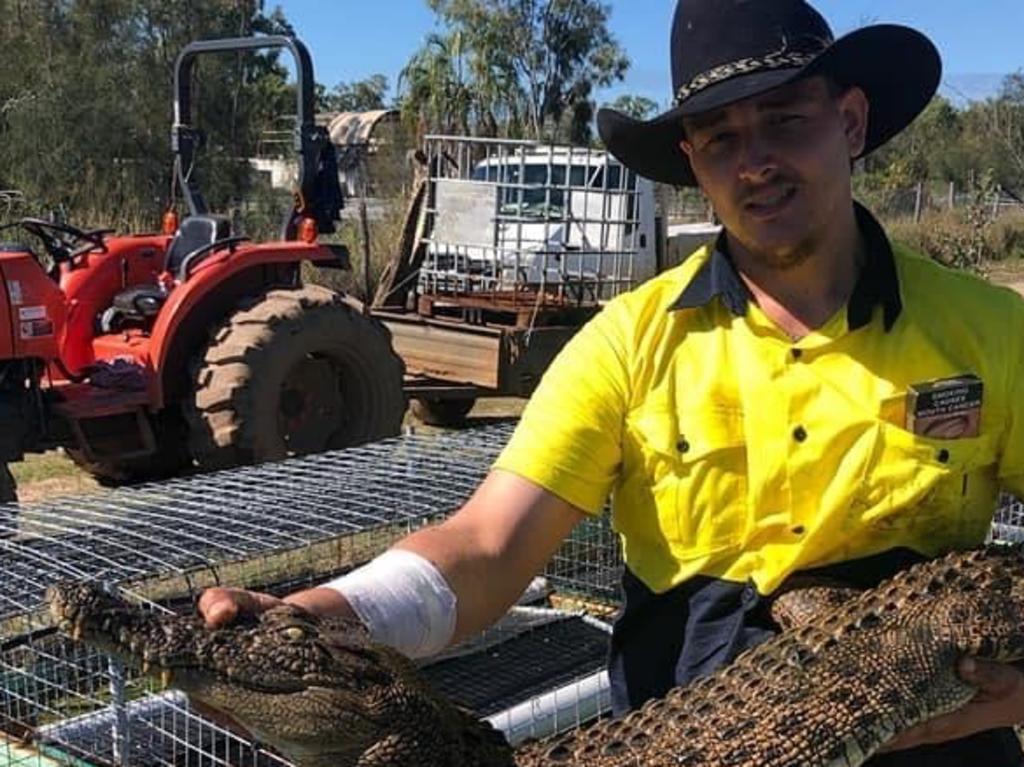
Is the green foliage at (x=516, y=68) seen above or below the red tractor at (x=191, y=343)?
above

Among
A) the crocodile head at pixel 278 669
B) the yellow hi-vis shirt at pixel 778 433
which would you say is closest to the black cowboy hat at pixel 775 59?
the yellow hi-vis shirt at pixel 778 433

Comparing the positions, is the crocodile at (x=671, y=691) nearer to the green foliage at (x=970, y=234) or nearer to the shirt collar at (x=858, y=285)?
the shirt collar at (x=858, y=285)

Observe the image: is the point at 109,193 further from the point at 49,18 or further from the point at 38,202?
the point at 49,18

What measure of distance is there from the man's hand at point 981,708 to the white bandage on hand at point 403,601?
754 millimetres

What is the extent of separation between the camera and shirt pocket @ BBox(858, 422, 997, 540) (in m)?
2.22

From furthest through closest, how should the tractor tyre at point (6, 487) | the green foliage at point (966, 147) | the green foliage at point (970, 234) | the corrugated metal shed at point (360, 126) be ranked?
the green foliage at point (966, 147) → the corrugated metal shed at point (360, 126) → the green foliage at point (970, 234) → the tractor tyre at point (6, 487)

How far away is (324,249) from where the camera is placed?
846 centimetres

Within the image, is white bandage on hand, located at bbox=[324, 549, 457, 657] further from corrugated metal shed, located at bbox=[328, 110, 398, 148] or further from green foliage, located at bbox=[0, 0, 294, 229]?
corrugated metal shed, located at bbox=[328, 110, 398, 148]

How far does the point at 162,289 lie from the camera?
7.97m

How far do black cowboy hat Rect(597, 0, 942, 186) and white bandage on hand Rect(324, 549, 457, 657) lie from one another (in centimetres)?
86

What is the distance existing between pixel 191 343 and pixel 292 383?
0.64 metres

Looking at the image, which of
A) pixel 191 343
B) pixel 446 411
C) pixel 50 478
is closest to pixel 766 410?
pixel 191 343

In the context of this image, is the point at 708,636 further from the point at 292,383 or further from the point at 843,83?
the point at 292,383

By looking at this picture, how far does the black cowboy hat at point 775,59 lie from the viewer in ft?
7.23
